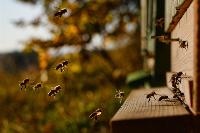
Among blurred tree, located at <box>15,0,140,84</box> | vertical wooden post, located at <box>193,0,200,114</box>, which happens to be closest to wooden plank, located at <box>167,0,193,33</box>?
vertical wooden post, located at <box>193,0,200,114</box>

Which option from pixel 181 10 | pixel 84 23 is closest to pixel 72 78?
pixel 84 23

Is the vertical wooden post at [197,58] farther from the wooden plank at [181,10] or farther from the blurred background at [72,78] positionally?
Result: the blurred background at [72,78]

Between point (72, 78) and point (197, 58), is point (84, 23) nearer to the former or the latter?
point (72, 78)

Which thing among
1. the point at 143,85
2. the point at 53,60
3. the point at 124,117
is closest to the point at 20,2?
the point at 53,60

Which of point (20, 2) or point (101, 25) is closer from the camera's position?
point (101, 25)

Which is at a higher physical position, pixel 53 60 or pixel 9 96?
pixel 53 60

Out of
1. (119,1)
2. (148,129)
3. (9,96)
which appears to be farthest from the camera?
(9,96)

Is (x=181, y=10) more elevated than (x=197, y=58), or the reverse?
(x=181, y=10)

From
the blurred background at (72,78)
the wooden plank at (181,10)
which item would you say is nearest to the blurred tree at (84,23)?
the blurred background at (72,78)

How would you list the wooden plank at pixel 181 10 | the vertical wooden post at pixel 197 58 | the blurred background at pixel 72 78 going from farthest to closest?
the blurred background at pixel 72 78 → the wooden plank at pixel 181 10 → the vertical wooden post at pixel 197 58

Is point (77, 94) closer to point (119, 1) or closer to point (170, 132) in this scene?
point (119, 1)

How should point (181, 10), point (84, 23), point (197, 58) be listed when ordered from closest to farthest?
1. point (197, 58)
2. point (181, 10)
3. point (84, 23)
